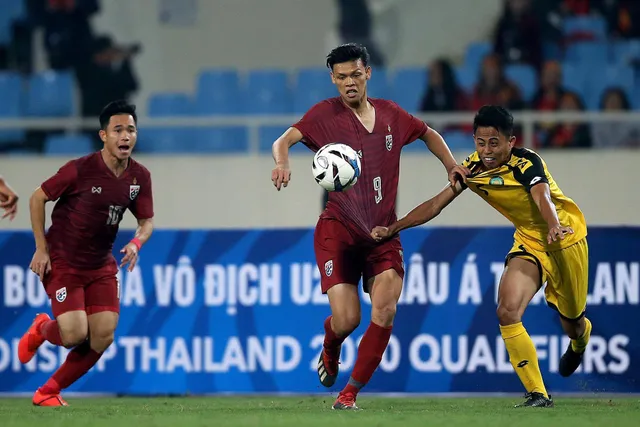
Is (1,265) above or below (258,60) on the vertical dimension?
below

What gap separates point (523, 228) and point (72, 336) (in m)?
3.34

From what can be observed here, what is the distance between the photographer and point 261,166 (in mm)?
12391

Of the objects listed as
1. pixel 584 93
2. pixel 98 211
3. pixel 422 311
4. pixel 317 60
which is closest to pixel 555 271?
pixel 422 311

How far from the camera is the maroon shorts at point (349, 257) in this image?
778 centimetres

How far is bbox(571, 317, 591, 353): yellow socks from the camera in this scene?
8672mm

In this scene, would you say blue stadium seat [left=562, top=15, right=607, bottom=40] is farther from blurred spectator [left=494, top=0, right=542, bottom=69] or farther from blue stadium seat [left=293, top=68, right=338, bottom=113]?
blue stadium seat [left=293, top=68, right=338, bottom=113]

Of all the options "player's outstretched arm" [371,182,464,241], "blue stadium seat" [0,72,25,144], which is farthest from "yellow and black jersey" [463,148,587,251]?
"blue stadium seat" [0,72,25,144]

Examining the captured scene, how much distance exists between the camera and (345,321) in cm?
773

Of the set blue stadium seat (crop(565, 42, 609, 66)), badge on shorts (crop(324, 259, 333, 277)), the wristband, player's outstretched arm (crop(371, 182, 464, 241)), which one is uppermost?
blue stadium seat (crop(565, 42, 609, 66))

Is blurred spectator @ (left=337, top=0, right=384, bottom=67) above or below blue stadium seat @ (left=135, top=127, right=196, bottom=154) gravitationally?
above

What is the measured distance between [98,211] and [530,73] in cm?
730

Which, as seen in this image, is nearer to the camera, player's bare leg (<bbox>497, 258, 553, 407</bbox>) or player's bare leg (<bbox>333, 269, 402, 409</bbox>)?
player's bare leg (<bbox>333, 269, 402, 409</bbox>)

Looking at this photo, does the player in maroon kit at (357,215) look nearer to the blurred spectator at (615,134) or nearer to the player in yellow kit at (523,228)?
the player in yellow kit at (523,228)

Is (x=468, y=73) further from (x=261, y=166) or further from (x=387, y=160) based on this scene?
(x=387, y=160)
